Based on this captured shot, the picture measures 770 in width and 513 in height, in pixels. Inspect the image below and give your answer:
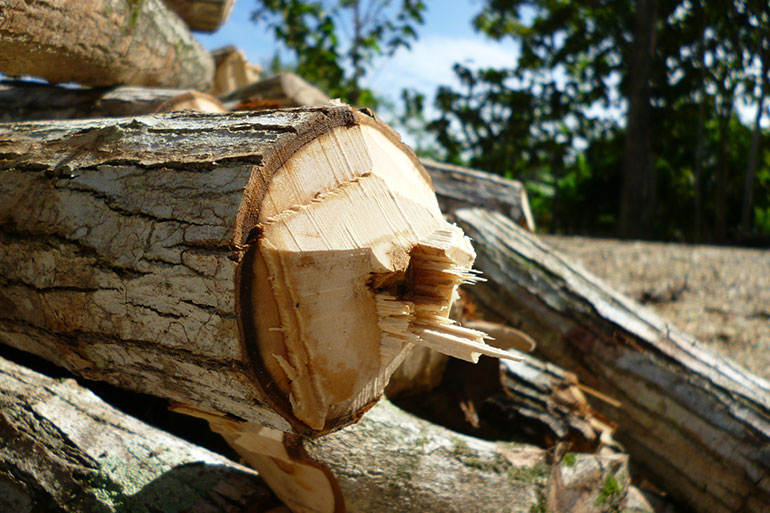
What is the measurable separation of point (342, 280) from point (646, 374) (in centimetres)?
173

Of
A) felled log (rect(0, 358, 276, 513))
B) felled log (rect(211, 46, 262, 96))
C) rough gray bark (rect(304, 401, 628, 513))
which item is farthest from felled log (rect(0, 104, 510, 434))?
felled log (rect(211, 46, 262, 96))

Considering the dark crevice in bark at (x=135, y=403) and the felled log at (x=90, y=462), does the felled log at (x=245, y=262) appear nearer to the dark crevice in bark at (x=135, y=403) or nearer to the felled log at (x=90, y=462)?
the felled log at (x=90, y=462)

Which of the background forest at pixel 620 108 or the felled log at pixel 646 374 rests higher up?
the background forest at pixel 620 108

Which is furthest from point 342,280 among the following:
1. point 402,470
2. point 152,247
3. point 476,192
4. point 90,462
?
point 476,192

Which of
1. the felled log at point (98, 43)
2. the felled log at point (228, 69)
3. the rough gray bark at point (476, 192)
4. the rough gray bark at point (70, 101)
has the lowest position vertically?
the rough gray bark at point (476, 192)

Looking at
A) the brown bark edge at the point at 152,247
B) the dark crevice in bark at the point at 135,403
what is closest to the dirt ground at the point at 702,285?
the dark crevice in bark at the point at 135,403

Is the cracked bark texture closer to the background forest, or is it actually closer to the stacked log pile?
the stacked log pile

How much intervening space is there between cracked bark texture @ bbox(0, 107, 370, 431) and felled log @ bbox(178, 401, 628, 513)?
0.27 meters

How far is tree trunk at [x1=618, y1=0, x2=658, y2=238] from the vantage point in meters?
8.13

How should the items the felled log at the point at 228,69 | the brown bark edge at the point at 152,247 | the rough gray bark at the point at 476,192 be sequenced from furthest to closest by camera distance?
the felled log at the point at 228,69 < the rough gray bark at the point at 476,192 < the brown bark edge at the point at 152,247

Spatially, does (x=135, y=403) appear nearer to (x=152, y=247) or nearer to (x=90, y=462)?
(x=90, y=462)

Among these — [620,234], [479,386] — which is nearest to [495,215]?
[479,386]

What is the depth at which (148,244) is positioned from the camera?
132cm

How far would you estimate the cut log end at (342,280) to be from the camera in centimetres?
126
